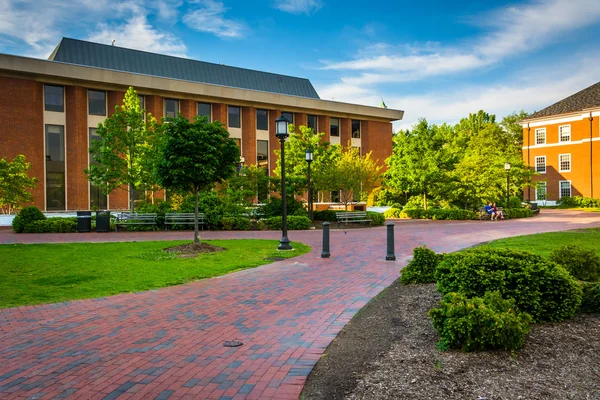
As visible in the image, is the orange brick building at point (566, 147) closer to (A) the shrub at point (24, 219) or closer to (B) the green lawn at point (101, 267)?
(B) the green lawn at point (101, 267)

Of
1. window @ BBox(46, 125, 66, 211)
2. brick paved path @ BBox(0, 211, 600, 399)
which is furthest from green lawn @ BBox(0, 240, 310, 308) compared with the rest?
window @ BBox(46, 125, 66, 211)

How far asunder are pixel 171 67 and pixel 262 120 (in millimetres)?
10124

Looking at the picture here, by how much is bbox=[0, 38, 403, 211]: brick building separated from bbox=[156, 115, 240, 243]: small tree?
80.3 ft

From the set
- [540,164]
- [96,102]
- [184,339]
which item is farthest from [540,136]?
[184,339]

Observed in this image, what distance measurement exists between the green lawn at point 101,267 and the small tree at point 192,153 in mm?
2333

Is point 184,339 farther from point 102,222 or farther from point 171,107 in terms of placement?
point 171,107

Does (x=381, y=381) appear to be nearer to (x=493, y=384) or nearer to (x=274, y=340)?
(x=493, y=384)

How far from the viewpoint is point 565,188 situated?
5328 centimetres

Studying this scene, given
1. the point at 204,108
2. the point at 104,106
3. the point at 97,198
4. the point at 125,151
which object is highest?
the point at 204,108

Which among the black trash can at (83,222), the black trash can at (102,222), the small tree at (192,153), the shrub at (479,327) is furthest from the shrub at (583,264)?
the black trash can at (83,222)

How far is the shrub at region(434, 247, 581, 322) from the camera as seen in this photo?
538 centimetres

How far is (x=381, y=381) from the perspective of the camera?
3898 millimetres

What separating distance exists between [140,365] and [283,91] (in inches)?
1917

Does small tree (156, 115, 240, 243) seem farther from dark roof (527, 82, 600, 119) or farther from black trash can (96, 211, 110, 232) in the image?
dark roof (527, 82, 600, 119)
